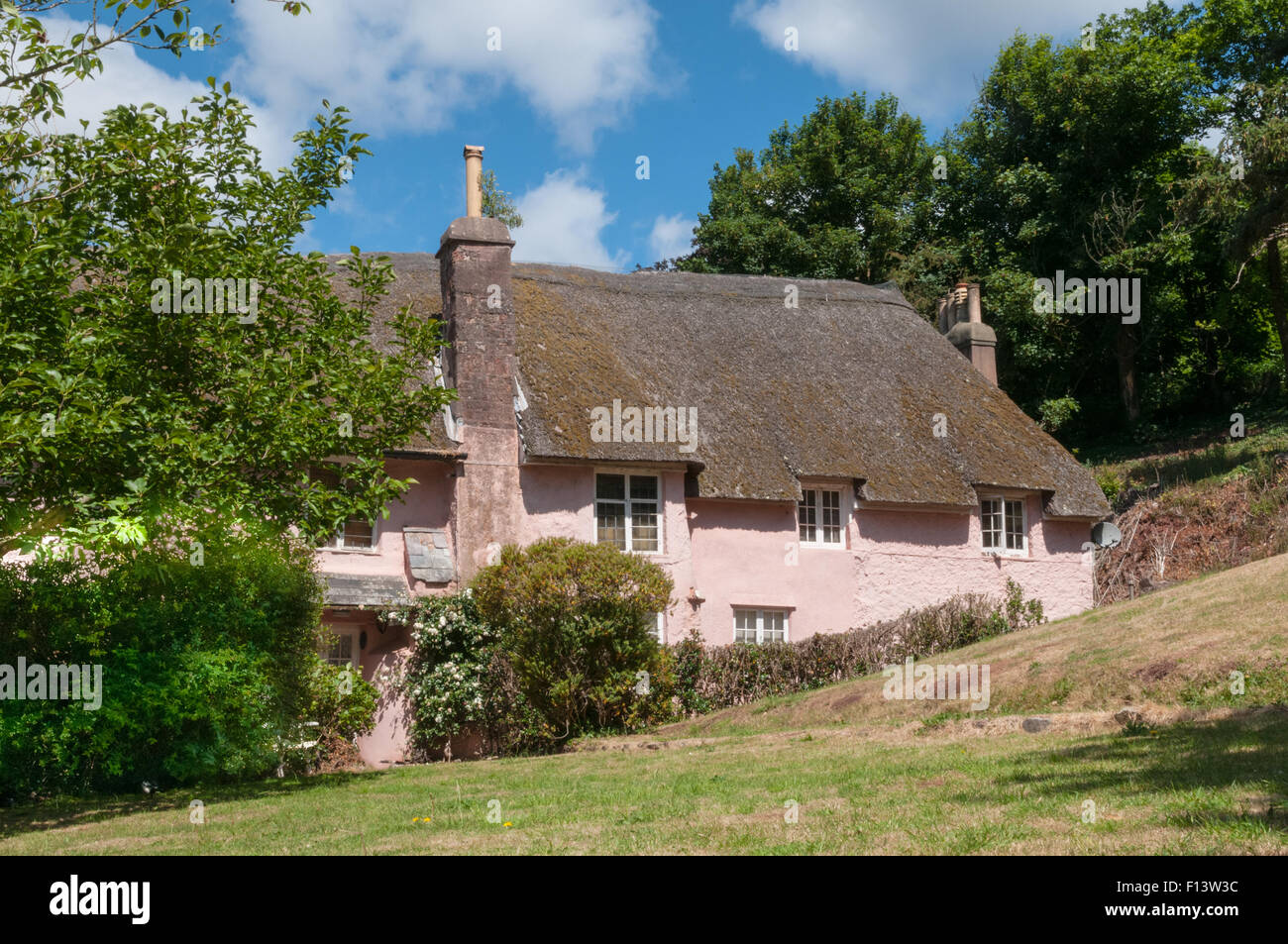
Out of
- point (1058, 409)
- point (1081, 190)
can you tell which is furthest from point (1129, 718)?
point (1081, 190)

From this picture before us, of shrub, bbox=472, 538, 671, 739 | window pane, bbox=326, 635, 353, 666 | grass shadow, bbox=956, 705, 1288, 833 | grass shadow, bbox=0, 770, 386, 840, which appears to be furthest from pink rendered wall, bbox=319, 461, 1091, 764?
grass shadow, bbox=956, 705, 1288, 833

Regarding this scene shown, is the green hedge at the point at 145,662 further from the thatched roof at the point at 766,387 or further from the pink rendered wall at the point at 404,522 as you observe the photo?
the thatched roof at the point at 766,387

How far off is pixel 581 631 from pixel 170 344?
7.84 metres

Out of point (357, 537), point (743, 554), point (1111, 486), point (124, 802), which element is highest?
point (1111, 486)

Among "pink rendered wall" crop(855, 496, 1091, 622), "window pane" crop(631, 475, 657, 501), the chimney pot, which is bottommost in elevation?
"pink rendered wall" crop(855, 496, 1091, 622)

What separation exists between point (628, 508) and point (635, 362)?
3873 mm

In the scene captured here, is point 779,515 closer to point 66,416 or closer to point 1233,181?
point 1233,181

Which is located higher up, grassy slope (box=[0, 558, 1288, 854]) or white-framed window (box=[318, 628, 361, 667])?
white-framed window (box=[318, 628, 361, 667])

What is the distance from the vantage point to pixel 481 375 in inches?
888

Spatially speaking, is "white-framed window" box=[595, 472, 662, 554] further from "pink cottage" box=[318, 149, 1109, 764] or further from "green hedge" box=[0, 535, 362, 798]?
"green hedge" box=[0, 535, 362, 798]

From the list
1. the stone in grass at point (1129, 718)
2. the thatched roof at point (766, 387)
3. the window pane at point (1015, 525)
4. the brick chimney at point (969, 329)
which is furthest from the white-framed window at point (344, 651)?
the brick chimney at point (969, 329)

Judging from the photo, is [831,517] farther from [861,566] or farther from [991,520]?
[991,520]

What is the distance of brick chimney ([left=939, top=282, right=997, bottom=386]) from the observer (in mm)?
31453

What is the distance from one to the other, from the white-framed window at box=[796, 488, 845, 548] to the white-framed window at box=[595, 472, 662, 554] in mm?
3502
